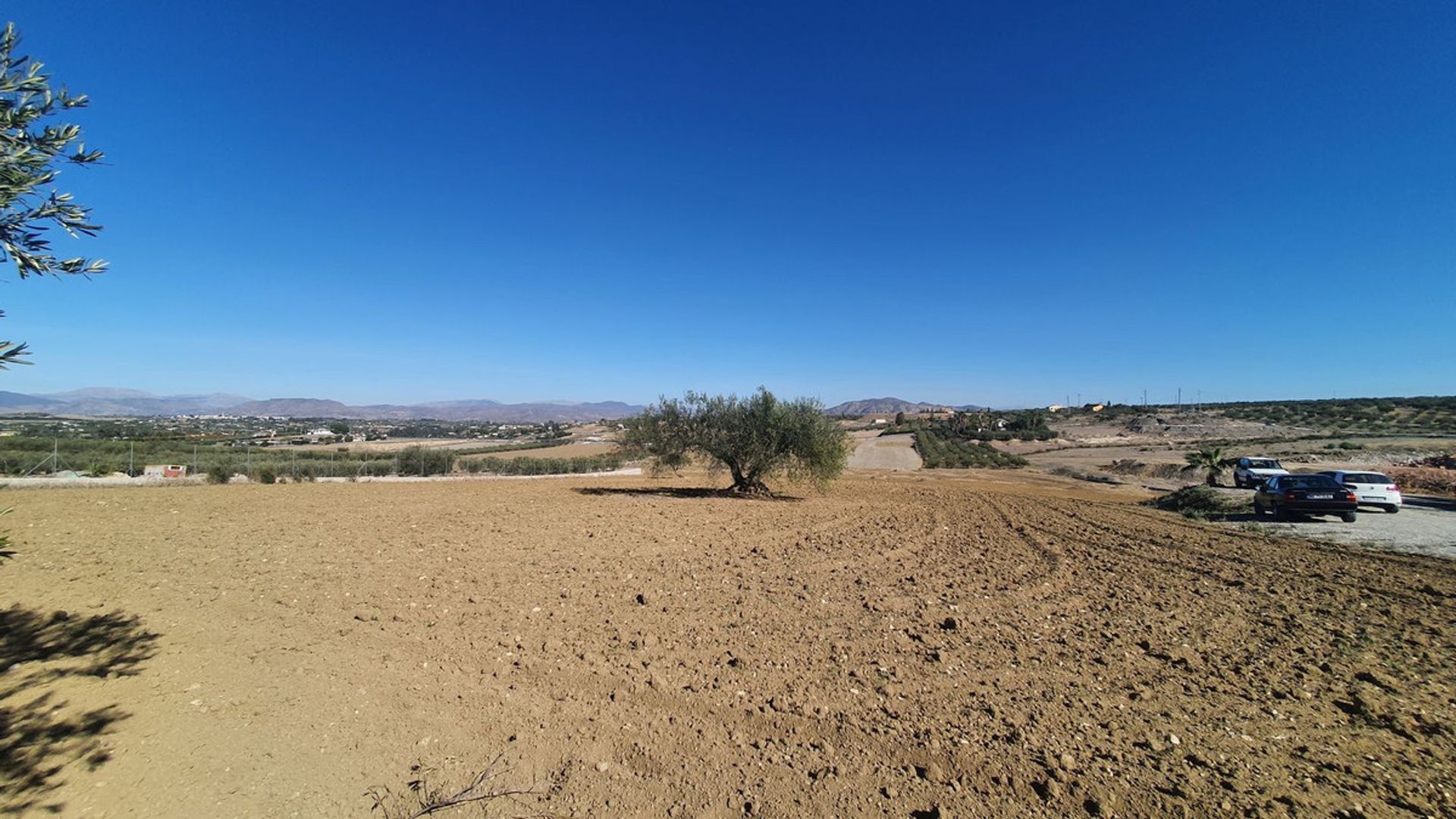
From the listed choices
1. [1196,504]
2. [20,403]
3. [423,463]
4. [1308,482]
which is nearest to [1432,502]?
[1196,504]

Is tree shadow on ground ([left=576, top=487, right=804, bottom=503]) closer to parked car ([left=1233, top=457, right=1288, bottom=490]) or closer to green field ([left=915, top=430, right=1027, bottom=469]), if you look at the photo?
parked car ([left=1233, top=457, right=1288, bottom=490])

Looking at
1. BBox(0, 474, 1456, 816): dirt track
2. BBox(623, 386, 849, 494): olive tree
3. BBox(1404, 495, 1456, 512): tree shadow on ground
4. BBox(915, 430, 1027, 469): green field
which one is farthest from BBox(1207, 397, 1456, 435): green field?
BBox(0, 474, 1456, 816): dirt track

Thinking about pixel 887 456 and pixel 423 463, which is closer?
pixel 423 463

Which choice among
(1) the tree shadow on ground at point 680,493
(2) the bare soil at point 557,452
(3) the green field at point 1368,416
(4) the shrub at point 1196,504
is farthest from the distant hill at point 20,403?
(3) the green field at point 1368,416

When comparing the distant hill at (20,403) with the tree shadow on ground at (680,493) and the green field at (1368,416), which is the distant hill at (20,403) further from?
the green field at (1368,416)

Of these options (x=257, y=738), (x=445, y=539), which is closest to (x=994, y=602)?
(x=257, y=738)

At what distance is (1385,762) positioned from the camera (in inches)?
178

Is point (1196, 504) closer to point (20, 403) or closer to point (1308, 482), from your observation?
point (1308, 482)

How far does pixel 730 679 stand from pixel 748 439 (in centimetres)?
2174

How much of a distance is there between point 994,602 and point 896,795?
5.76 metres

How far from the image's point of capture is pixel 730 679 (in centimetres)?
621

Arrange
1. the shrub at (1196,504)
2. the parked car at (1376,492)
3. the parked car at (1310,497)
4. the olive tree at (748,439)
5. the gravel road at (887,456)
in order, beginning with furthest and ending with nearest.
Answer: the gravel road at (887,456), the olive tree at (748,439), the shrub at (1196,504), the parked car at (1376,492), the parked car at (1310,497)

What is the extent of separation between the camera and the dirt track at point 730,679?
4.37 m

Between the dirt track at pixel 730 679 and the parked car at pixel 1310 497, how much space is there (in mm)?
8076
